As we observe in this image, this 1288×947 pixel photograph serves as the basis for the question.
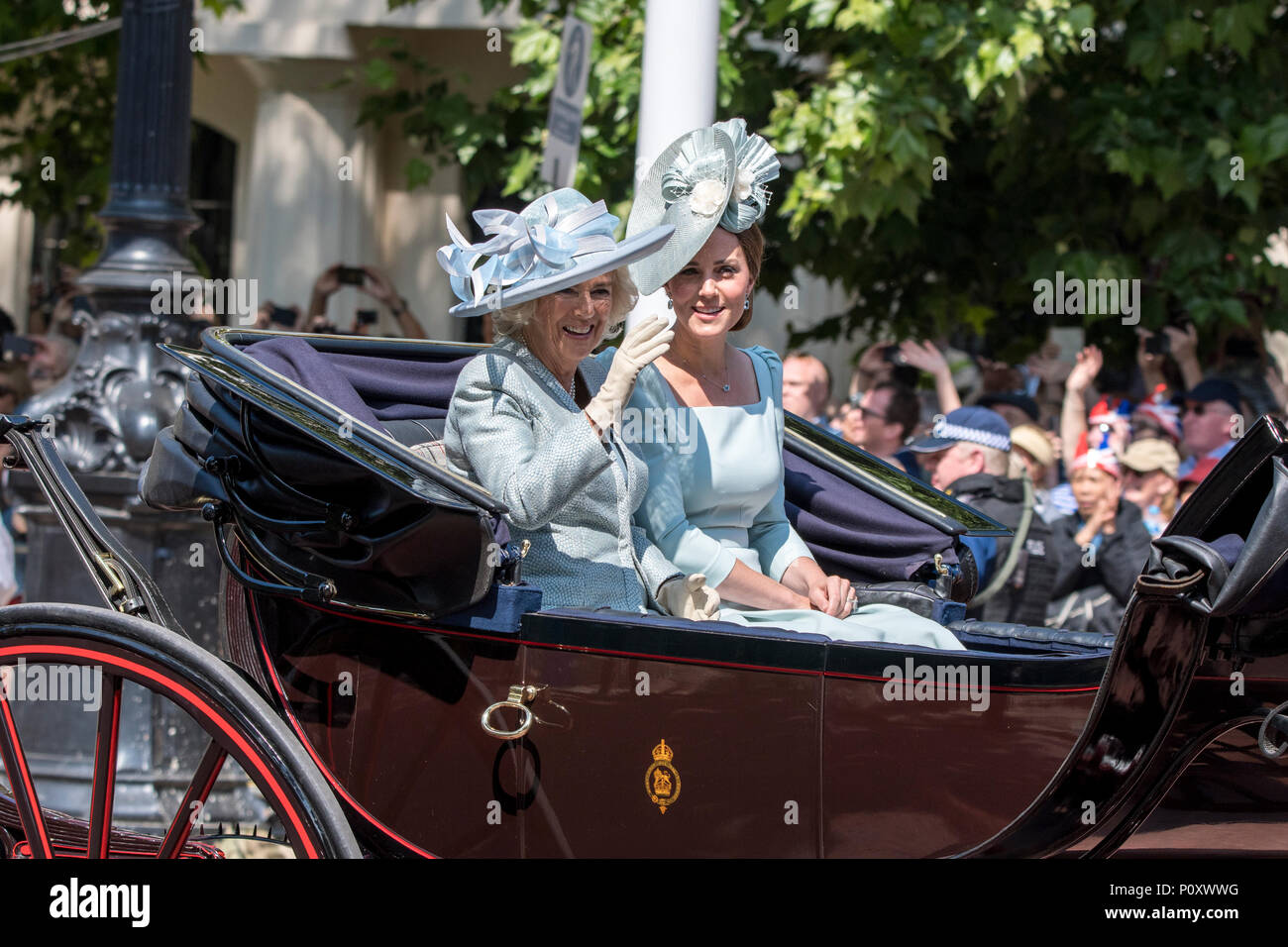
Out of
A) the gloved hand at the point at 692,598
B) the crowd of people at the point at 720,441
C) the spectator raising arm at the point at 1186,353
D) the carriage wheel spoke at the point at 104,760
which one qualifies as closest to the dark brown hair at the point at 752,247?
the crowd of people at the point at 720,441

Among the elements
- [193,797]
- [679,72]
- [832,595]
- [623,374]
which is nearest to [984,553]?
[832,595]

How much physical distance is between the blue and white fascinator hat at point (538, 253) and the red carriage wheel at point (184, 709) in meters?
0.81

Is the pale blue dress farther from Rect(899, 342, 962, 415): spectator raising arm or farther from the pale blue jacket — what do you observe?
Rect(899, 342, 962, 415): spectator raising arm

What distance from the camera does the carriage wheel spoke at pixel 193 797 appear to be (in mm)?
2463

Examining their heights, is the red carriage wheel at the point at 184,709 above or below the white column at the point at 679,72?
below

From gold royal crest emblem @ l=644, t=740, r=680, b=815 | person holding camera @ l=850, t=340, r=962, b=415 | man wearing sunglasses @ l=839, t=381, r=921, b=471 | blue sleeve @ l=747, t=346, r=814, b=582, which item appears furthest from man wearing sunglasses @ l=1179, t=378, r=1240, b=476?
gold royal crest emblem @ l=644, t=740, r=680, b=815

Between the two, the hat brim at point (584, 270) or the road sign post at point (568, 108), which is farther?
the road sign post at point (568, 108)

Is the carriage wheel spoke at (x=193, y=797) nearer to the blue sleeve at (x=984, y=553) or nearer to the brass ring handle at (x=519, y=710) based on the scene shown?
the brass ring handle at (x=519, y=710)

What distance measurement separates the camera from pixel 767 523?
3.46m

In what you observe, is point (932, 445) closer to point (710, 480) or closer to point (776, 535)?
point (776, 535)

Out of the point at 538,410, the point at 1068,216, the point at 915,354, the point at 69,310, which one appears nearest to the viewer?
the point at 538,410
